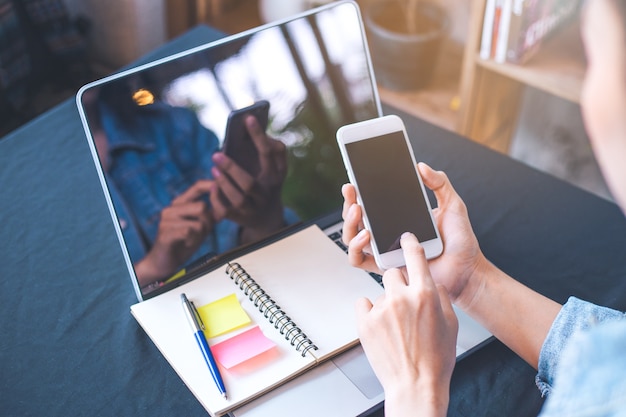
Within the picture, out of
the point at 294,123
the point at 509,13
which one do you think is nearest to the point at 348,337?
the point at 294,123

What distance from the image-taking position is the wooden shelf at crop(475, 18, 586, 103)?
1566 millimetres

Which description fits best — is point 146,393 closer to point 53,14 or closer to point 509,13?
point 509,13

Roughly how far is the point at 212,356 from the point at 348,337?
0.16 m

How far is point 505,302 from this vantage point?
854 millimetres

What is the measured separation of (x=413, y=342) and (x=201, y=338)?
25 centimetres

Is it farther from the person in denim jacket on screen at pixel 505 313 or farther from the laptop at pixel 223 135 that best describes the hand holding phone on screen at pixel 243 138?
the person in denim jacket on screen at pixel 505 313

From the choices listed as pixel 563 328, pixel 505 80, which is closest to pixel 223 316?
pixel 563 328

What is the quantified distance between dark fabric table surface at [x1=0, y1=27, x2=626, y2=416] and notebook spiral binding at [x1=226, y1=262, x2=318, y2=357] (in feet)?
0.43

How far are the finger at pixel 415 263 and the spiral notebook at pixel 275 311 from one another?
110mm

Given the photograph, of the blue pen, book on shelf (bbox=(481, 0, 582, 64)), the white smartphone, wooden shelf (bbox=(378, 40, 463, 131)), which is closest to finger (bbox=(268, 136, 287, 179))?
the white smartphone

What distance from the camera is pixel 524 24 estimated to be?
1538 mm

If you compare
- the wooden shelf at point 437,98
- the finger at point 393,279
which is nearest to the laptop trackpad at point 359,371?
the finger at point 393,279

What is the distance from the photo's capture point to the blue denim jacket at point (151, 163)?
2.76 feet

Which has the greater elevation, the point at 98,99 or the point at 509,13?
the point at 98,99
